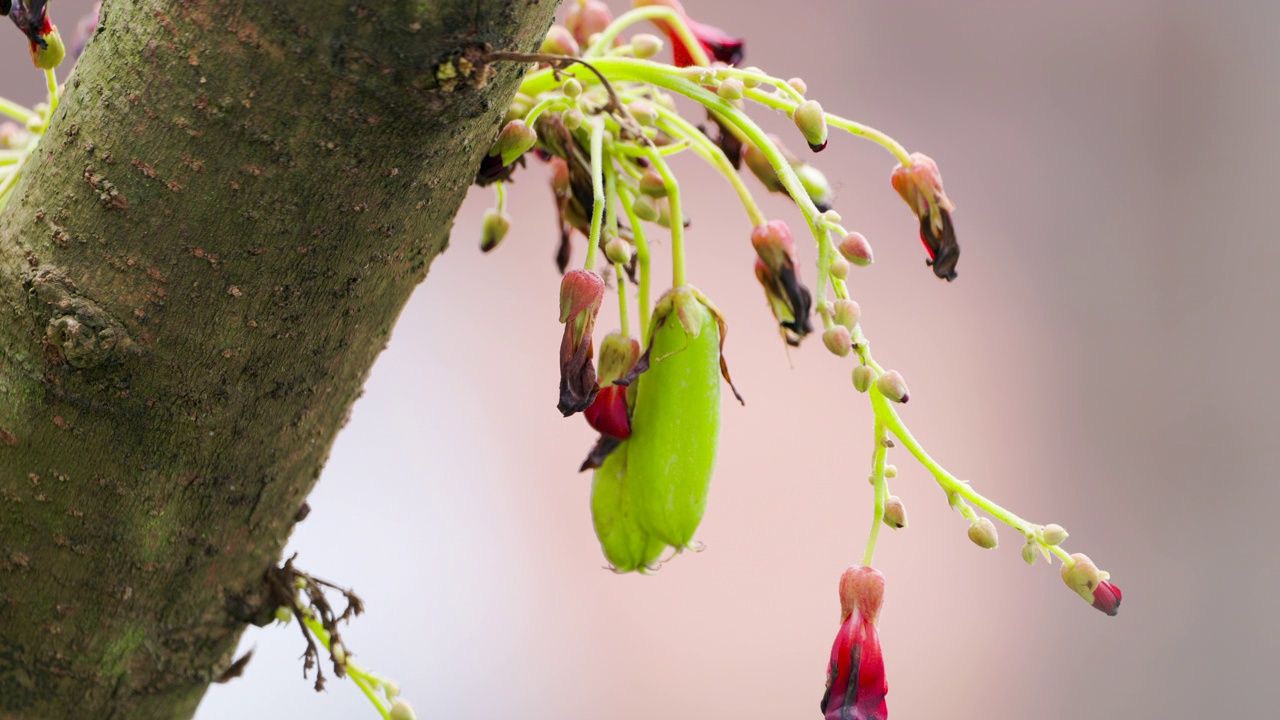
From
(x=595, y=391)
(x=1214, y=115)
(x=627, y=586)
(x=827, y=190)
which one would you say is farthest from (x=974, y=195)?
(x=595, y=391)

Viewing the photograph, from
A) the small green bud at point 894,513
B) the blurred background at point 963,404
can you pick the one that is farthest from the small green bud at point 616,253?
the blurred background at point 963,404

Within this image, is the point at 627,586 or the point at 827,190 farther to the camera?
the point at 627,586

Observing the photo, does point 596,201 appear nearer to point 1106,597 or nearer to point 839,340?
point 839,340

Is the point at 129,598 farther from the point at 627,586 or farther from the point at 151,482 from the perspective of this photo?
the point at 627,586

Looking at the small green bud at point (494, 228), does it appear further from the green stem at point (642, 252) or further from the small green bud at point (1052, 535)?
the small green bud at point (1052, 535)

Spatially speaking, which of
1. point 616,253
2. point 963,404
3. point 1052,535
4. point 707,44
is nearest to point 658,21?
point 707,44
